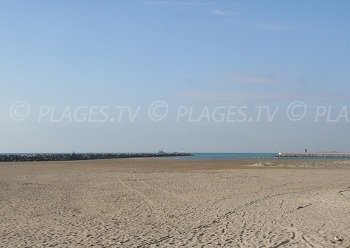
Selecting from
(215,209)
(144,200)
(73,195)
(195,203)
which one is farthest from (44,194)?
(215,209)

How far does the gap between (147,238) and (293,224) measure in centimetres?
373

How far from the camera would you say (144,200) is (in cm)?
1689

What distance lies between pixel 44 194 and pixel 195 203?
6349mm

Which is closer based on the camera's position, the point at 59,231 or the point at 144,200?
the point at 59,231

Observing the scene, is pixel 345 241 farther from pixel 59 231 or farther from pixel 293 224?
pixel 59 231

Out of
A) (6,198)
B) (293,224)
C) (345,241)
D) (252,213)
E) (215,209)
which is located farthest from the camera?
(6,198)

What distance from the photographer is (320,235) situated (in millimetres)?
10297

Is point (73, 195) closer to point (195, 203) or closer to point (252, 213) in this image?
point (195, 203)

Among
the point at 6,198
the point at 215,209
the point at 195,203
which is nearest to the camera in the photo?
the point at 215,209

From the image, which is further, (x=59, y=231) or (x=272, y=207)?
(x=272, y=207)

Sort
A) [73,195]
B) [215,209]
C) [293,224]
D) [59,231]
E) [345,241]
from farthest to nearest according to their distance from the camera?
1. [73,195]
2. [215,209]
3. [293,224]
4. [59,231]
5. [345,241]

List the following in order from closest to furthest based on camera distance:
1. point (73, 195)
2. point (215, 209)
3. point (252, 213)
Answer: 1. point (252, 213)
2. point (215, 209)
3. point (73, 195)

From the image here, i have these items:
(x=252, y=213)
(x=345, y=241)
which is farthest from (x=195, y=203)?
(x=345, y=241)

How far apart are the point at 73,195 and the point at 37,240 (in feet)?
29.1
